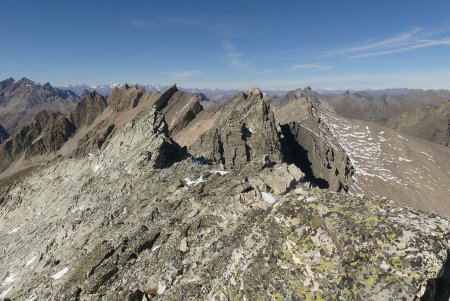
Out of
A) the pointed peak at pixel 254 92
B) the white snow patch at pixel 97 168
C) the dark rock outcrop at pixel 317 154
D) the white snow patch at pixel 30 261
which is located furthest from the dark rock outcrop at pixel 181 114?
the white snow patch at pixel 30 261

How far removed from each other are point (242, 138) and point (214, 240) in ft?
292

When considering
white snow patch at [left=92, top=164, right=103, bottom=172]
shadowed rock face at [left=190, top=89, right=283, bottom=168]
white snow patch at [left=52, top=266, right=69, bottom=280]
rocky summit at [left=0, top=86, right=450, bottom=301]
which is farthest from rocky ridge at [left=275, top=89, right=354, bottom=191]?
white snow patch at [left=52, top=266, right=69, bottom=280]

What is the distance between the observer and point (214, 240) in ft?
70.8

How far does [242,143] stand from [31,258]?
240ft

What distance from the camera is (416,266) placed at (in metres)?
13.3

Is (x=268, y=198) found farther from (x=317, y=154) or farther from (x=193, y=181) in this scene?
(x=317, y=154)

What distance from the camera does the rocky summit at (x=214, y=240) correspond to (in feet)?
45.5

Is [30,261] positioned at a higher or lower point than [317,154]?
higher

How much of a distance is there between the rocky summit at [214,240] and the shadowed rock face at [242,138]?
49.0 metres

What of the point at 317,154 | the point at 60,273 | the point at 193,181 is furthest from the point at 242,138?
the point at 60,273

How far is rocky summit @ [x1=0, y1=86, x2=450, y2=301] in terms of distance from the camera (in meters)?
13.9

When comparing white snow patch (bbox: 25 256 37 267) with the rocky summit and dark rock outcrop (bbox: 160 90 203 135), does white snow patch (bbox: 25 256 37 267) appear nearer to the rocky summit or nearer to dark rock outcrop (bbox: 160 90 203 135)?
the rocky summit

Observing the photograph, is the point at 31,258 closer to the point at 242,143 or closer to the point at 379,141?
the point at 242,143

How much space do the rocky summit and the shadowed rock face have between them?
161ft
